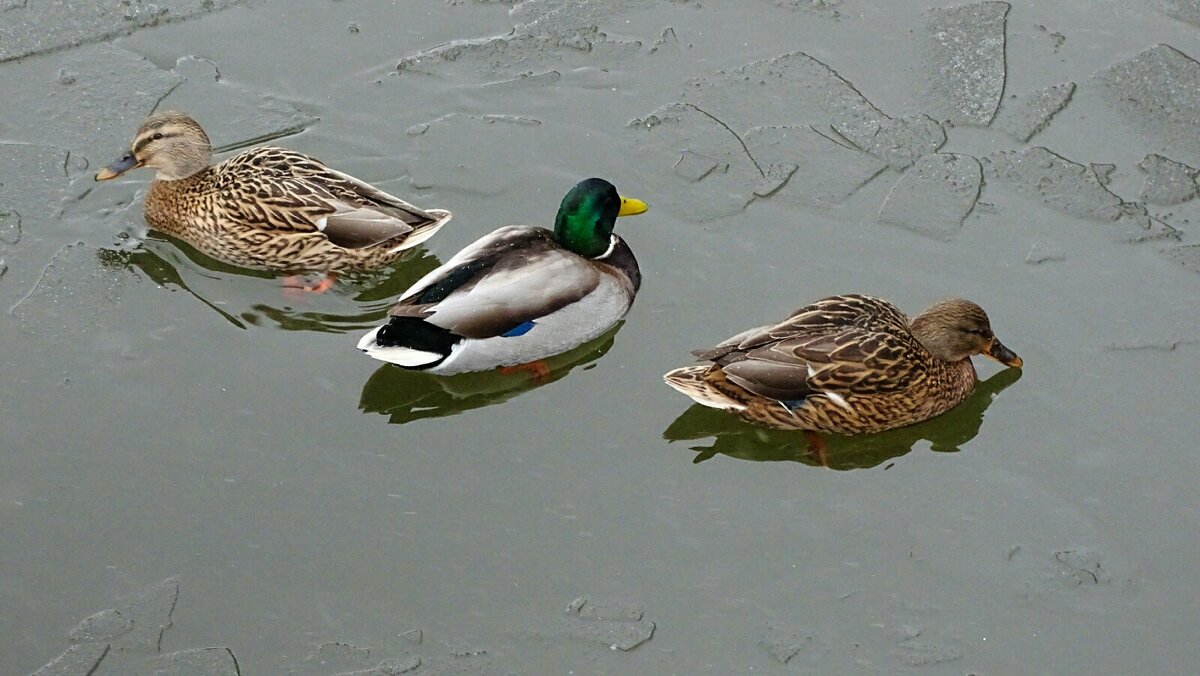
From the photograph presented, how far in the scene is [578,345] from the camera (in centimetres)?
674

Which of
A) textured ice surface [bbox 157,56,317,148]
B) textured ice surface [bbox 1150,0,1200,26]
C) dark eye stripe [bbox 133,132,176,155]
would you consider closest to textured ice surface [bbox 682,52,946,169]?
textured ice surface [bbox 1150,0,1200,26]

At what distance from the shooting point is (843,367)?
6.10m

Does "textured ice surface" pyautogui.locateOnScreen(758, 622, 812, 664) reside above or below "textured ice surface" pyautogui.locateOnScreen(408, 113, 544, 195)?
below

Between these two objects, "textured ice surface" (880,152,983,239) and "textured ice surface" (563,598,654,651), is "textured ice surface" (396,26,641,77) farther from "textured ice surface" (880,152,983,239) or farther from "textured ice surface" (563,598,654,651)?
"textured ice surface" (563,598,654,651)

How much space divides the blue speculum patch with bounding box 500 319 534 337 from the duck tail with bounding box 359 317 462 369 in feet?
0.92

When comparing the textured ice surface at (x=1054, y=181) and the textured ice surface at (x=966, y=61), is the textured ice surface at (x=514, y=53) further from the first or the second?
the textured ice surface at (x=1054, y=181)

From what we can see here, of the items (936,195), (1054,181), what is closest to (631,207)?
(936,195)

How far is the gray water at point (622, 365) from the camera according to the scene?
520cm

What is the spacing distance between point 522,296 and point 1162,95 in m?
3.89

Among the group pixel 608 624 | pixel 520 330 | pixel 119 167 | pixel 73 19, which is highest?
pixel 73 19

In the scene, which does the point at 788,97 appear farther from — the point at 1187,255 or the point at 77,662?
the point at 77,662

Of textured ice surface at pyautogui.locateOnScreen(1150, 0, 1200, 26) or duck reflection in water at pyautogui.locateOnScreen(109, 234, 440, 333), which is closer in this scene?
duck reflection in water at pyautogui.locateOnScreen(109, 234, 440, 333)

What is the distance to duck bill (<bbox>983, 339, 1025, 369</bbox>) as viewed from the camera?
6285mm

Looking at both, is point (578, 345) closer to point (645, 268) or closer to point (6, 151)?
point (645, 268)
